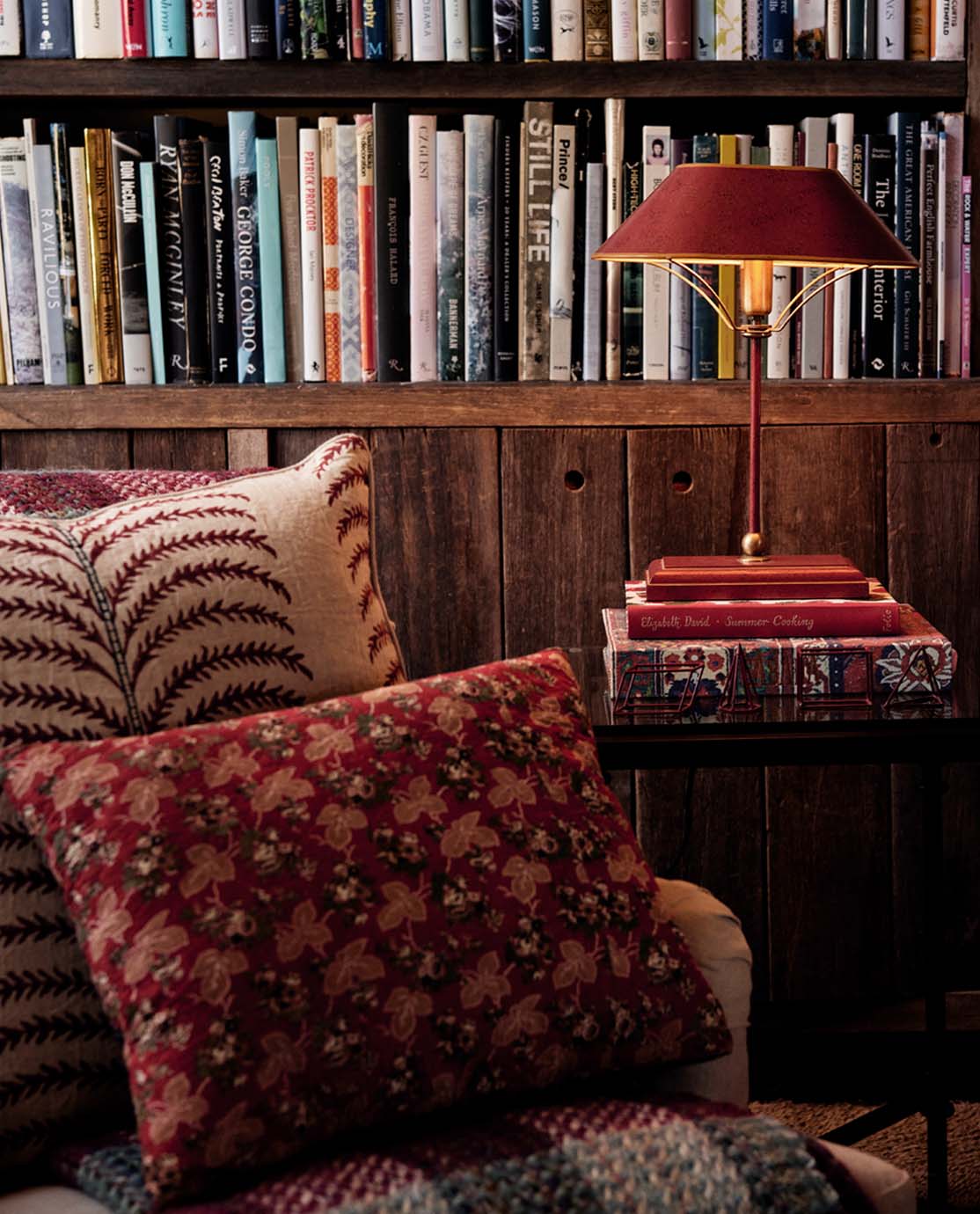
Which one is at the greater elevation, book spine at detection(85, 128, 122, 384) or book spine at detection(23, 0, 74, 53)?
book spine at detection(23, 0, 74, 53)

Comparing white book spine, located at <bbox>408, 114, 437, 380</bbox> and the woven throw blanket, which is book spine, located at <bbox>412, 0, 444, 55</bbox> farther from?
the woven throw blanket

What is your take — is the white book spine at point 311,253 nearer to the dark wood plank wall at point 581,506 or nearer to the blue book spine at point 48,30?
the dark wood plank wall at point 581,506

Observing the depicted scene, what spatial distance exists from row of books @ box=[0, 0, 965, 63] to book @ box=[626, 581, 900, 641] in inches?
31.4

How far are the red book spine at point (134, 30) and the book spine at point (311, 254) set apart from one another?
232 millimetres

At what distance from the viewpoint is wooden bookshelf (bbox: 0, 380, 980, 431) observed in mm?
1825

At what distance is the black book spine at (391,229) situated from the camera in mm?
1794

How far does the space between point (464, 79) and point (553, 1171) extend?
141 cm

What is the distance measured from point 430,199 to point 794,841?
1.02 metres

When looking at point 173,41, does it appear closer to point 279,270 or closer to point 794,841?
point 279,270

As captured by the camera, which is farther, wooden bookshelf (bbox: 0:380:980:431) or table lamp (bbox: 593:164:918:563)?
wooden bookshelf (bbox: 0:380:980:431)

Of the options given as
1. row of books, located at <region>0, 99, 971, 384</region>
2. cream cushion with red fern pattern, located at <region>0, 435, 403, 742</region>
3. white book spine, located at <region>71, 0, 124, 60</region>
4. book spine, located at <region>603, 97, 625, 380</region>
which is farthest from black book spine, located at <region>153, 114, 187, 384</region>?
cream cushion with red fern pattern, located at <region>0, 435, 403, 742</region>

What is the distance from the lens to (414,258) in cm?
180

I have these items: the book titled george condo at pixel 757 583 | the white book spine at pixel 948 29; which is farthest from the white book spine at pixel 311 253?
the white book spine at pixel 948 29

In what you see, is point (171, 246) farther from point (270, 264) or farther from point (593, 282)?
point (593, 282)
